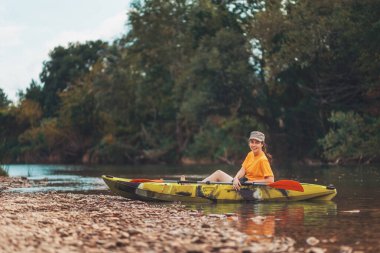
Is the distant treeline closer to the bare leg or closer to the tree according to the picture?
the tree

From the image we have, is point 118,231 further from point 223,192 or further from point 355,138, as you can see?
point 355,138

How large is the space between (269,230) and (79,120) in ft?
201

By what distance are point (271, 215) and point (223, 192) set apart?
2971mm

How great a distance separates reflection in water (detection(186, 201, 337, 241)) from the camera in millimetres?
10078

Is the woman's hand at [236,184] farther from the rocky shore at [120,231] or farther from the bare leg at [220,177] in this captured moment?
the rocky shore at [120,231]

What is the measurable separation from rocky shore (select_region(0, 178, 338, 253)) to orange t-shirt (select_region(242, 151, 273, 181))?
256 centimetres

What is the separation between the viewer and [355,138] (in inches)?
1539

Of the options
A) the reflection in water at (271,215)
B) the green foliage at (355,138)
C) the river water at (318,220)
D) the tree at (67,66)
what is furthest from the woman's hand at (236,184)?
the tree at (67,66)

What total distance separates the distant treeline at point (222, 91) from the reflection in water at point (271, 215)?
15843 millimetres

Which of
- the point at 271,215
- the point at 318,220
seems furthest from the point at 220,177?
the point at 318,220

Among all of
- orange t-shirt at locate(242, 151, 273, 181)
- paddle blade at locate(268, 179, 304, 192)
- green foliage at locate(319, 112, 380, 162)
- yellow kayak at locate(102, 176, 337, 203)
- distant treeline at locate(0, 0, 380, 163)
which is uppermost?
distant treeline at locate(0, 0, 380, 163)

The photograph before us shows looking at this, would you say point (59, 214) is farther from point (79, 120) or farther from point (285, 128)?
point (79, 120)

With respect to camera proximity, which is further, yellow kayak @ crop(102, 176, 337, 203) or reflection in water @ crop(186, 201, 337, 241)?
yellow kayak @ crop(102, 176, 337, 203)

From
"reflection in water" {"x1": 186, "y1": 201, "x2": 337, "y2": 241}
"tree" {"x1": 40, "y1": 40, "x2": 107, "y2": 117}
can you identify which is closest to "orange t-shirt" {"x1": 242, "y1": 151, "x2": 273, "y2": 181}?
"reflection in water" {"x1": 186, "y1": 201, "x2": 337, "y2": 241}
